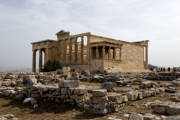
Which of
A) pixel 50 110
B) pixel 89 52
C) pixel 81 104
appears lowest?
pixel 50 110

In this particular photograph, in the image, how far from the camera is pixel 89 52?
37.3 meters

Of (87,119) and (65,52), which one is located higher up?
(65,52)

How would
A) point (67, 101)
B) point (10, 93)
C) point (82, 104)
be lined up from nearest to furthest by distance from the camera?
point (82, 104), point (67, 101), point (10, 93)

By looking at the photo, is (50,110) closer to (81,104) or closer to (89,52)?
(81,104)

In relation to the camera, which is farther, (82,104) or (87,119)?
(82,104)

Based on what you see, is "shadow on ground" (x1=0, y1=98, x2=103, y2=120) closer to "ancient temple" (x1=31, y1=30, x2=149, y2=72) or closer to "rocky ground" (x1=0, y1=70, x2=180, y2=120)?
"rocky ground" (x1=0, y1=70, x2=180, y2=120)

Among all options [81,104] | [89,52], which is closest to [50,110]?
[81,104]

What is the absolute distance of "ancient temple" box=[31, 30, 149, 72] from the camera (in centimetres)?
3653

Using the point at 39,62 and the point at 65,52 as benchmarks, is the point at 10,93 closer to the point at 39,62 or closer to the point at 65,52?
the point at 65,52

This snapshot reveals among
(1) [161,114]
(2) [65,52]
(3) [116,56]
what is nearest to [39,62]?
(2) [65,52]

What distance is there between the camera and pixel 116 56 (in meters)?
41.7

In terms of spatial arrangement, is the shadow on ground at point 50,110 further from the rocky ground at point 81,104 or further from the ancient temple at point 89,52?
the ancient temple at point 89,52

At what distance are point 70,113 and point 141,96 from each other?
11.1 feet

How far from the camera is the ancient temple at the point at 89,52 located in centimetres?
3653
